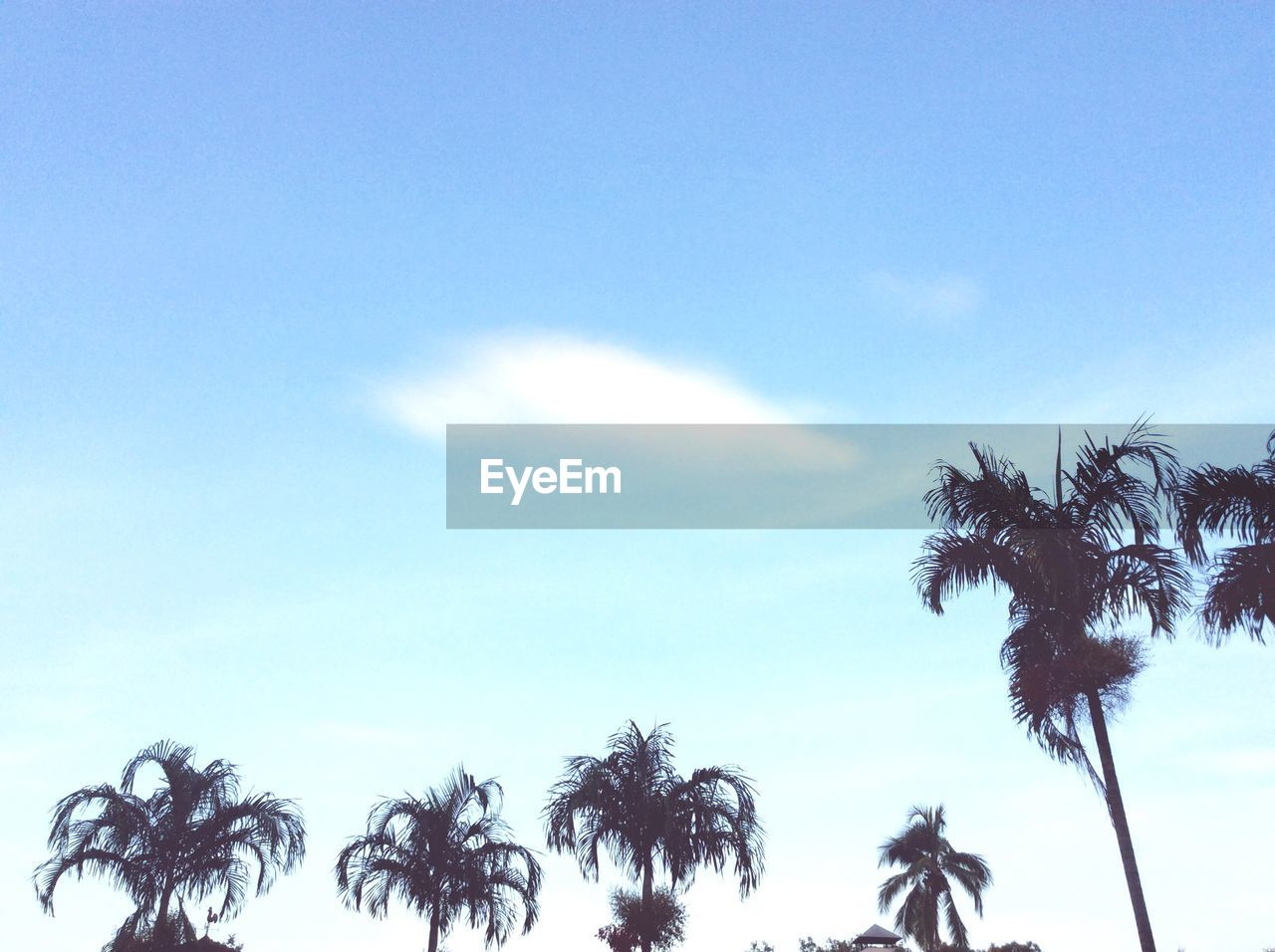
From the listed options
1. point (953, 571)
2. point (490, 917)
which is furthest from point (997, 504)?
point (490, 917)

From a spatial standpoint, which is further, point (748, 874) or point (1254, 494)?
point (748, 874)

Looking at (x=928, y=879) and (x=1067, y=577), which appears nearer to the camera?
(x=1067, y=577)

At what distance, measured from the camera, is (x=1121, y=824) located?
23.5 m

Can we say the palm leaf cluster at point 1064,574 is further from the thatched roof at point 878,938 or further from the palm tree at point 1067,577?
the thatched roof at point 878,938

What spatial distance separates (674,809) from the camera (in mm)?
34969

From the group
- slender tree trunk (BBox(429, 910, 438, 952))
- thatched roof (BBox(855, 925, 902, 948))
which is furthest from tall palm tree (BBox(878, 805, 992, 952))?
slender tree trunk (BBox(429, 910, 438, 952))

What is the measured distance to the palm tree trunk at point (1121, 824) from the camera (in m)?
22.8

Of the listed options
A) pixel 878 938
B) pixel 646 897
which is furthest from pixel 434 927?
pixel 878 938

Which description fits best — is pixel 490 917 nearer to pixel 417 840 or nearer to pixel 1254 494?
pixel 417 840

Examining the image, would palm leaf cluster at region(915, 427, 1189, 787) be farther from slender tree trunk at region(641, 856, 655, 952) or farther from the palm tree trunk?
slender tree trunk at region(641, 856, 655, 952)

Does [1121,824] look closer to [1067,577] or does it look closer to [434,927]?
[1067,577]

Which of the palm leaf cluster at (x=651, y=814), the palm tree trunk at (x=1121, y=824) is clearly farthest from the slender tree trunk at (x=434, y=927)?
the palm tree trunk at (x=1121, y=824)

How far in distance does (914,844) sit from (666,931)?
16.0 metres

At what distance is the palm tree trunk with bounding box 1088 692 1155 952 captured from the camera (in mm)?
22750
